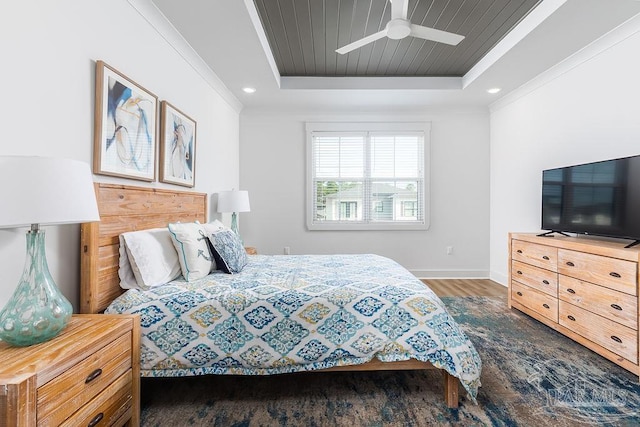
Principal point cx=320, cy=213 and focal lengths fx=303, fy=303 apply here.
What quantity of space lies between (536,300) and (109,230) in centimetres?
353

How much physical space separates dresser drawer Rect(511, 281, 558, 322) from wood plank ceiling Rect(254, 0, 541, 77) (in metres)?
2.46

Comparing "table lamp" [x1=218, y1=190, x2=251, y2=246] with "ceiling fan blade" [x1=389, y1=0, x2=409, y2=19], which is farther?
"table lamp" [x1=218, y1=190, x2=251, y2=246]

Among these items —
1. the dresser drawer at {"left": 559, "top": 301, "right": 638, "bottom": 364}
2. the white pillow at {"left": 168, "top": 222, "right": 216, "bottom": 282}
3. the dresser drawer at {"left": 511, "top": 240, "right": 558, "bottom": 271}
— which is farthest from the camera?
the dresser drawer at {"left": 511, "top": 240, "right": 558, "bottom": 271}

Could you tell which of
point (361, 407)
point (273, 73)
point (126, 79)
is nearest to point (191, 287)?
point (361, 407)

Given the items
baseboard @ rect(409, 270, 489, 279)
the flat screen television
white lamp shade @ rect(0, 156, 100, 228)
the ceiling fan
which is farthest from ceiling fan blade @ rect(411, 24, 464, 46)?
baseboard @ rect(409, 270, 489, 279)

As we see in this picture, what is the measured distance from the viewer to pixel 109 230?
1.80m

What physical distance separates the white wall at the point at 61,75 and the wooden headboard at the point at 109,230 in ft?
0.25

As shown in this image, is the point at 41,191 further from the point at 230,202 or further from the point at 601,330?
the point at 601,330

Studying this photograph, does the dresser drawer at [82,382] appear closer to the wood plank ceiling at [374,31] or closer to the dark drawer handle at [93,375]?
the dark drawer handle at [93,375]

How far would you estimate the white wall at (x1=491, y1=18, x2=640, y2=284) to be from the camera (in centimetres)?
256

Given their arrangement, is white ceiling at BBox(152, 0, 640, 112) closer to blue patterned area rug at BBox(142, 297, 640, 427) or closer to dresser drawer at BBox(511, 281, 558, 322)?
dresser drawer at BBox(511, 281, 558, 322)

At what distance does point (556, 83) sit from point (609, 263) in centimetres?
216

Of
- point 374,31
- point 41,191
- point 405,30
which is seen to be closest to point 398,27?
point 405,30

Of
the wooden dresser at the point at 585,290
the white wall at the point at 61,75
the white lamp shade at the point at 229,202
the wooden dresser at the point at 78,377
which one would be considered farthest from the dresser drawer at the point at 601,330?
the white wall at the point at 61,75
